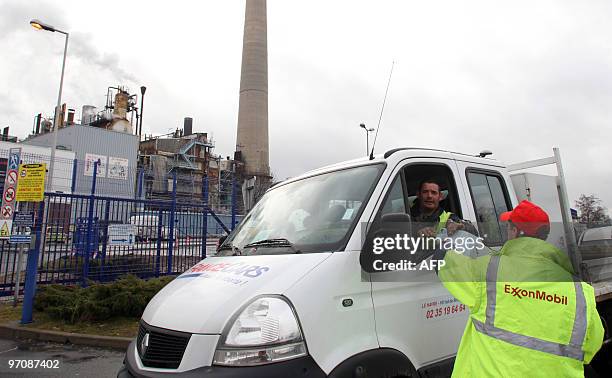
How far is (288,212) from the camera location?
336 centimetres

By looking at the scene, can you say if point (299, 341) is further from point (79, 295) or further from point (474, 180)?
point (79, 295)

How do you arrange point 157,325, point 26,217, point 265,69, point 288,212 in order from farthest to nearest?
point 265,69 → point 26,217 → point 288,212 → point 157,325

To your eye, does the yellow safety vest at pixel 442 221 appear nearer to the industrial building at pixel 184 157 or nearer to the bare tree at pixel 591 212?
the bare tree at pixel 591 212

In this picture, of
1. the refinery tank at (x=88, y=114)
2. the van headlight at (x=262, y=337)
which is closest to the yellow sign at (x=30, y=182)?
the van headlight at (x=262, y=337)

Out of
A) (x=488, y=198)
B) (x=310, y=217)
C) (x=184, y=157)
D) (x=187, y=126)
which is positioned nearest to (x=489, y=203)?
(x=488, y=198)

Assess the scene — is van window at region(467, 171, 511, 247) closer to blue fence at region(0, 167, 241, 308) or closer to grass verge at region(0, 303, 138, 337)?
grass verge at region(0, 303, 138, 337)

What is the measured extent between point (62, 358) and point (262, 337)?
4811mm

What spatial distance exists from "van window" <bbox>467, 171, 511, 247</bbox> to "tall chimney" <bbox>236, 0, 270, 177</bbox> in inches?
1808

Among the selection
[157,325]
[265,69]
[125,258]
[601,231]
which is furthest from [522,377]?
[265,69]

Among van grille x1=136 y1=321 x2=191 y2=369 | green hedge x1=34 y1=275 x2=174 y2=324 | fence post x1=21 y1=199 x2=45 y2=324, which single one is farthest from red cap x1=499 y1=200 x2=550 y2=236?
fence post x1=21 y1=199 x2=45 y2=324

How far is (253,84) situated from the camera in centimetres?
4822

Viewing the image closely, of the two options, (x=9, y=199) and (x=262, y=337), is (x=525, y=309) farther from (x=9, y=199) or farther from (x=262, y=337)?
(x=9, y=199)

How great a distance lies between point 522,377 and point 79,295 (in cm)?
725

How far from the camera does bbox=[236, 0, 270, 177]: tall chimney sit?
48.0m
